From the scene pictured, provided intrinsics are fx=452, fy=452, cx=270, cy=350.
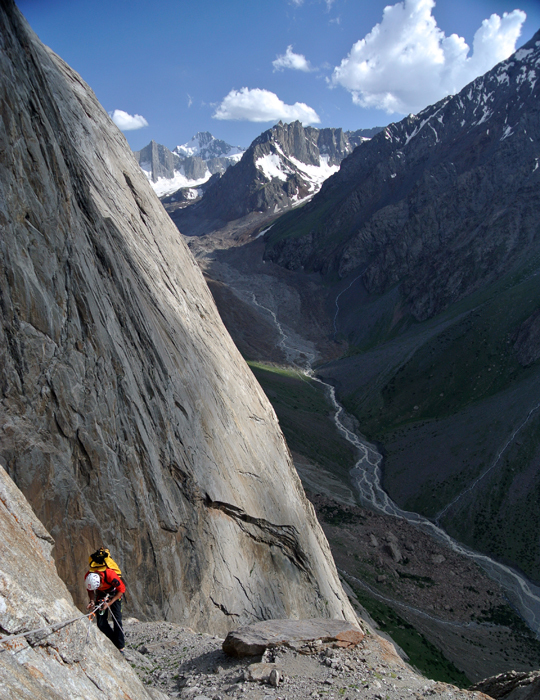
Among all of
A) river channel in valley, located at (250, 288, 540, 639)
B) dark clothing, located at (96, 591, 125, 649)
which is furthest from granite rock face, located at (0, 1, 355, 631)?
river channel in valley, located at (250, 288, 540, 639)

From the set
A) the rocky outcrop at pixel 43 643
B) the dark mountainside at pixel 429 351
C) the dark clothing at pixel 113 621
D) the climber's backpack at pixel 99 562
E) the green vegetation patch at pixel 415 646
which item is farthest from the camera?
the dark mountainside at pixel 429 351

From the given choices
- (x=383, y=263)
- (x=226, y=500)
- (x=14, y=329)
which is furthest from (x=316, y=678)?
(x=383, y=263)

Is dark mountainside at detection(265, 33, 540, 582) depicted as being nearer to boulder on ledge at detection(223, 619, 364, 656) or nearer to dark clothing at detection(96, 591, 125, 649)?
boulder on ledge at detection(223, 619, 364, 656)

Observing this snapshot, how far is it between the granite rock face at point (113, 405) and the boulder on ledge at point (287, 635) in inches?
125

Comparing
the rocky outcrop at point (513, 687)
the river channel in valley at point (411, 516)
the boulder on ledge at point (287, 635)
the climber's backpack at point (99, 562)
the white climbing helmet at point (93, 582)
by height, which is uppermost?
the climber's backpack at point (99, 562)

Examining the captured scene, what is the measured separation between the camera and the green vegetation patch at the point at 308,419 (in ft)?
212

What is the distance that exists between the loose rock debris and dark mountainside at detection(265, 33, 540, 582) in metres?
40.5

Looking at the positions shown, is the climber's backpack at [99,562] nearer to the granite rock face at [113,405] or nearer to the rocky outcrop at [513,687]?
the granite rock face at [113,405]

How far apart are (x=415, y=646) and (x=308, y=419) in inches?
1771

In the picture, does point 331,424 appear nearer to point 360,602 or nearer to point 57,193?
point 360,602

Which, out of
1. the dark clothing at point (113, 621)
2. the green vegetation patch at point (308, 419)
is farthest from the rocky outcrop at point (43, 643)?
the green vegetation patch at point (308, 419)

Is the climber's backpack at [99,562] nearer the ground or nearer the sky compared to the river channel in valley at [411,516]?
nearer the sky

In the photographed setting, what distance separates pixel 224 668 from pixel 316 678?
7.39 feet

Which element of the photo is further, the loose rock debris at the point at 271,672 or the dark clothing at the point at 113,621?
the loose rock debris at the point at 271,672
